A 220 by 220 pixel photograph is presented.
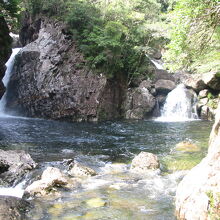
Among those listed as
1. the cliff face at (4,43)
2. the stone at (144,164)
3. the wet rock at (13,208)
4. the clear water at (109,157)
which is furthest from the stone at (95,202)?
the cliff face at (4,43)

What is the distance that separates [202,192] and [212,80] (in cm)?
2157

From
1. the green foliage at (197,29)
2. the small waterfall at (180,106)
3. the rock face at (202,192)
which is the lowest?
the rock face at (202,192)

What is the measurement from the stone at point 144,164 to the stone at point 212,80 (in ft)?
54.6

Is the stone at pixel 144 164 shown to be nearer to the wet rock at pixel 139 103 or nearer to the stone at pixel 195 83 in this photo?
the wet rock at pixel 139 103

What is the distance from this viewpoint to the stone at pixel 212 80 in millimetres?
24734

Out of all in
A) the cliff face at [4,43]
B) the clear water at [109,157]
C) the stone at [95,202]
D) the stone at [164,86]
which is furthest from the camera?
the stone at [164,86]

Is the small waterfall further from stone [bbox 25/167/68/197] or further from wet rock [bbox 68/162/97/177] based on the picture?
stone [bbox 25/167/68/197]

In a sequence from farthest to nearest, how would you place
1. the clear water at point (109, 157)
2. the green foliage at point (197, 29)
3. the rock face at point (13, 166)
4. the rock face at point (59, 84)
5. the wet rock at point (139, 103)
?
the wet rock at point (139, 103) < the rock face at point (59, 84) < the rock face at point (13, 166) < the green foliage at point (197, 29) < the clear water at point (109, 157)

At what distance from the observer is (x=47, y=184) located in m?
8.19

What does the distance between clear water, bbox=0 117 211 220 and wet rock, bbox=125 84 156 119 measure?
4.07 meters

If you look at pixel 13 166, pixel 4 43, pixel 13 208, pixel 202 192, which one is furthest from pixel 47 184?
pixel 4 43

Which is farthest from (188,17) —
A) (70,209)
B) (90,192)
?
(70,209)

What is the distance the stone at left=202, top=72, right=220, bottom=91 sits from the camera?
24.7 metres

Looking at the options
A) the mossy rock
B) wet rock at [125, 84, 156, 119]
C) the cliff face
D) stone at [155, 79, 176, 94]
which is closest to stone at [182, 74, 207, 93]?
stone at [155, 79, 176, 94]
